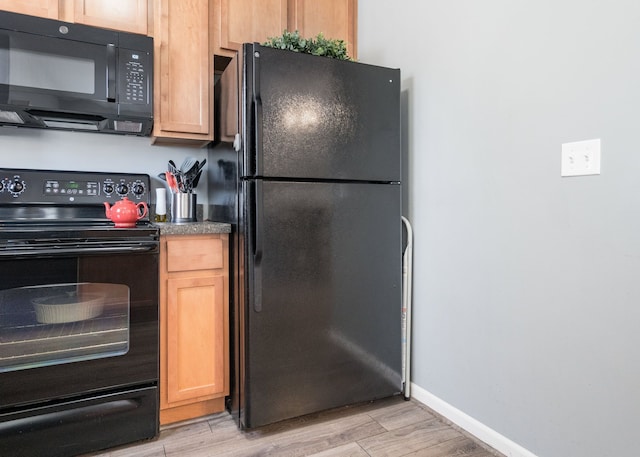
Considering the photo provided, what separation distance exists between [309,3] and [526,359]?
208 cm

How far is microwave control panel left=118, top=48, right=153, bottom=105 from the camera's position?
1.78m

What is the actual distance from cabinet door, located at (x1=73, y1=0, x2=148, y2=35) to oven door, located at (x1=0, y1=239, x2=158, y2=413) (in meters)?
1.03

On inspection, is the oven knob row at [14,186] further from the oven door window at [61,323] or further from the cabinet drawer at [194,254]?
the cabinet drawer at [194,254]

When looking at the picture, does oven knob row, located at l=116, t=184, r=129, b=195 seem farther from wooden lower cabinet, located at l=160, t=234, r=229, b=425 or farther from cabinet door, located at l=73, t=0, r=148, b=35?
cabinet door, located at l=73, t=0, r=148, b=35

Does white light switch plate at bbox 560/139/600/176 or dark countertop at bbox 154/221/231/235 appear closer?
white light switch plate at bbox 560/139/600/176

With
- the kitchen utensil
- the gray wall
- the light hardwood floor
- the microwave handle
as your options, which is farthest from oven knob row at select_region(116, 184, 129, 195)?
the gray wall

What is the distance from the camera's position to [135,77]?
1.81m

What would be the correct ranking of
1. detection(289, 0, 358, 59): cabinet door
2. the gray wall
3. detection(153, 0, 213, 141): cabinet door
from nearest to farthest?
1. the gray wall
2. detection(153, 0, 213, 141): cabinet door
3. detection(289, 0, 358, 59): cabinet door

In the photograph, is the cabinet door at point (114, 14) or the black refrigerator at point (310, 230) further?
the cabinet door at point (114, 14)

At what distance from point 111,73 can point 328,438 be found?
1.86 metres

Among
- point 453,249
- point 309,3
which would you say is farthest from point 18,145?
point 453,249

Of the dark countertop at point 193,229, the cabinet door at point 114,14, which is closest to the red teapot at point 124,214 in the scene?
the dark countertop at point 193,229

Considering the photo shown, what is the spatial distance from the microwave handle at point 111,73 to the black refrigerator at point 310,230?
0.48 m

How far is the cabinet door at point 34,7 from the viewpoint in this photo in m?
1.63
